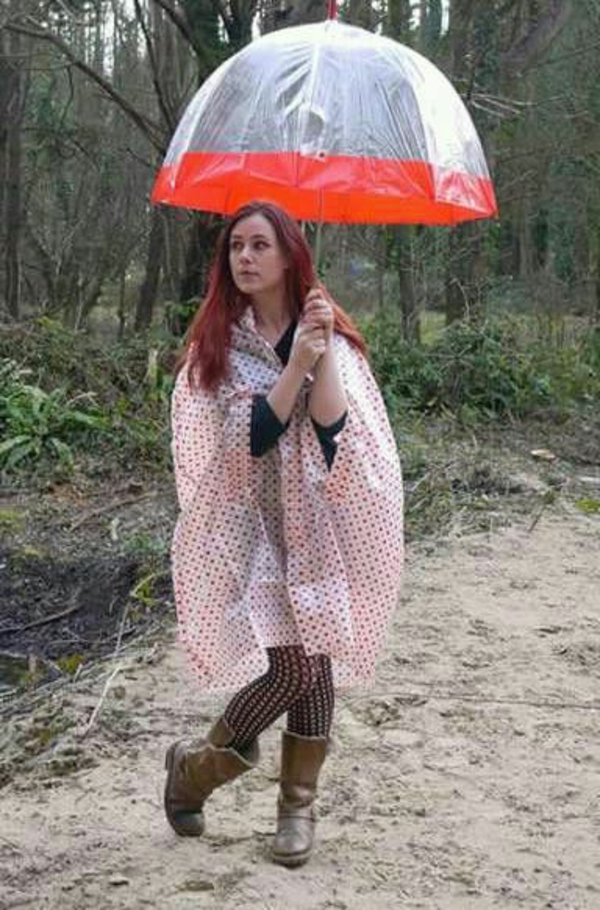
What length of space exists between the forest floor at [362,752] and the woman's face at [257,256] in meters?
1.53

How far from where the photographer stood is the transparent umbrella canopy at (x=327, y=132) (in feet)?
11.0

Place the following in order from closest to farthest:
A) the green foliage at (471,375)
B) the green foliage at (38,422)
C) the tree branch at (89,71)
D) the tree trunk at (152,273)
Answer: the green foliage at (38,422) < the green foliage at (471,375) < the tree branch at (89,71) < the tree trunk at (152,273)

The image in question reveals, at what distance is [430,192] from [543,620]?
9.12 feet

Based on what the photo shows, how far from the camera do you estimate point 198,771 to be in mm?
3361

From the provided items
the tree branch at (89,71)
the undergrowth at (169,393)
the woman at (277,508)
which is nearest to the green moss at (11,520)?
the undergrowth at (169,393)

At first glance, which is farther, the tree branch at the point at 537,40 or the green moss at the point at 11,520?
the tree branch at the point at 537,40

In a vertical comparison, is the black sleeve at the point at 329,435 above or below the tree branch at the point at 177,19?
below

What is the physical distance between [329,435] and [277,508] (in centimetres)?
24

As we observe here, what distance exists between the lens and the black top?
3.04m

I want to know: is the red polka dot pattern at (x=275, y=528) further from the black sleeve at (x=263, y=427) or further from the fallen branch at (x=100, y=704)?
the fallen branch at (x=100, y=704)

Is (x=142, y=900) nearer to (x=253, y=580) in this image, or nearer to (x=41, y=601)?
(x=253, y=580)

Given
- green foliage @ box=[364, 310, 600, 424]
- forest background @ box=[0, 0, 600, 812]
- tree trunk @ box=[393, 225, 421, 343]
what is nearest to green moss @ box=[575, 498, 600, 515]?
forest background @ box=[0, 0, 600, 812]

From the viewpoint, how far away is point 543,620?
223 inches

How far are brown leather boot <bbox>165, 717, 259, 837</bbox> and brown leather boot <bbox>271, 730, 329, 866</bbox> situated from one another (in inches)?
4.0
